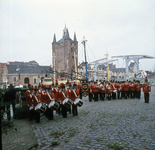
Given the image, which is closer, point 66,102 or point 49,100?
point 49,100

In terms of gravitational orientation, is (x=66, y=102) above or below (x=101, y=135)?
above

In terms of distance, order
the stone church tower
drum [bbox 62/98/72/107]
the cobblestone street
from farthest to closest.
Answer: the stone church tower, drum [bbox 62/98/72/107], the cobblestone street

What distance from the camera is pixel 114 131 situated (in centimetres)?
576

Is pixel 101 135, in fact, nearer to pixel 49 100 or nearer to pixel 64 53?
pixel 49 100

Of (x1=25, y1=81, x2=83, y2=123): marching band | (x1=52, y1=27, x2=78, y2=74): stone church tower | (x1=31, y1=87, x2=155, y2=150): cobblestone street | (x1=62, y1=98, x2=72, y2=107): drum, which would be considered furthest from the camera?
(x1=52, y1=27, x2=78, y2=74): stone church tower

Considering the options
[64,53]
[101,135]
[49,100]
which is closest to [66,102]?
[49,100]

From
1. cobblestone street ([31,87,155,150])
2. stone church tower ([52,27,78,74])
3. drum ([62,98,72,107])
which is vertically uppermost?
stone church tower ([52,27,78,74])

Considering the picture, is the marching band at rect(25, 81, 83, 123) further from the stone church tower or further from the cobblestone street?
the stone church tower

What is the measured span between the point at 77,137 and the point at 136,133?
87.8 inches

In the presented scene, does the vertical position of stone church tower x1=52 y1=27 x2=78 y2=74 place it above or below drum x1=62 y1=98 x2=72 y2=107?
above

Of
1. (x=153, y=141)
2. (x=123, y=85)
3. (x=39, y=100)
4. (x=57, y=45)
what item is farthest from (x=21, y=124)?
(x=57, y=45)

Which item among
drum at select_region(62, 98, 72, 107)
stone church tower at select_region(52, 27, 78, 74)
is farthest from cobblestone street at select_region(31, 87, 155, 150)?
stone church tower at select_region(52, 27, 78, 74)

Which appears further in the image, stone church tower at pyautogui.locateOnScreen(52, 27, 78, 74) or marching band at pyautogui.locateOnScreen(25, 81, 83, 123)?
stone church tower at pyautogui.locateOnScreen(52, 27, 78, 74)

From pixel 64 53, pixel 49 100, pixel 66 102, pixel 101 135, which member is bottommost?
pixel 101 135
